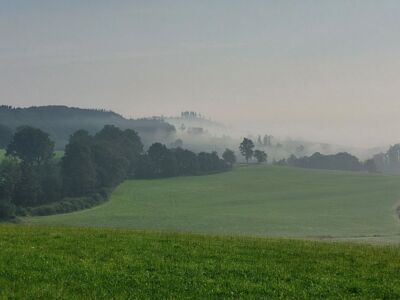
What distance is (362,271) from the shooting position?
2092 centimetres

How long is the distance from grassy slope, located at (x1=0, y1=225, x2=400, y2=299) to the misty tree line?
90.9 metres

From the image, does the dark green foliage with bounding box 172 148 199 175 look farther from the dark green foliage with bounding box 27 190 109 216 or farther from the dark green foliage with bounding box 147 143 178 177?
the dark green foliage with bounding box 27 190 109 216

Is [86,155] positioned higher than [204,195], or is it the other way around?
[86,155]

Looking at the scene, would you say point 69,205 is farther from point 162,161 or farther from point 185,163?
point 185,163

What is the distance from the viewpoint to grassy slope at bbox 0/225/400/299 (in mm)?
17047

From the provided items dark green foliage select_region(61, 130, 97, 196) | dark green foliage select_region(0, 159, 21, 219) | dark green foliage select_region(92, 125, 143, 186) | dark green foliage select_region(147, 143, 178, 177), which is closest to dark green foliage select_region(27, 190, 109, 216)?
dark green foliage select_region(61, 130, 97, 196)

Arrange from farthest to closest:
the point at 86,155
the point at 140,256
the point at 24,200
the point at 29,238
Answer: the point at 86,155 < the point at 24,200 < the point at 29,238 < the point at 140,256

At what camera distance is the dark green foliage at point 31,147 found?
535 feet

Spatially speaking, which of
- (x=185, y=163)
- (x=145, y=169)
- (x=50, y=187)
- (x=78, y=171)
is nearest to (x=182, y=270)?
(x=50, y=187)

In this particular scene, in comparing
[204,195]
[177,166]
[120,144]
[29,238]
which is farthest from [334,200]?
[29,238]

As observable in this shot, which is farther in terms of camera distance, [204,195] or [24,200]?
[204,195]

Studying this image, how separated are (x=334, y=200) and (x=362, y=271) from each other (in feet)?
419

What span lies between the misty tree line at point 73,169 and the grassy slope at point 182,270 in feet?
298

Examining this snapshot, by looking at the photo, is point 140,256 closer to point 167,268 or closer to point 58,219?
point 167,268
